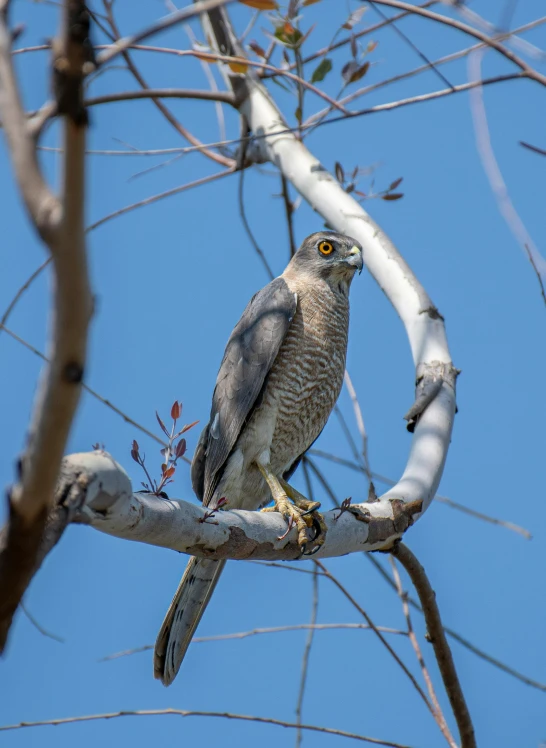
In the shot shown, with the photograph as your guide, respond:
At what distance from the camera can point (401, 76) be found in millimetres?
3672

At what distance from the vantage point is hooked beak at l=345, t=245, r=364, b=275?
4.80m

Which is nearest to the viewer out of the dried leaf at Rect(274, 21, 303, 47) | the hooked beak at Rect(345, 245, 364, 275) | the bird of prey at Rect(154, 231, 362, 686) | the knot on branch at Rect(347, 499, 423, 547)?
the knot on branch at Rect(347, 499, 423, 547)

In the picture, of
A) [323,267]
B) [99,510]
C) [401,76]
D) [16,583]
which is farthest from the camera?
[323,267]

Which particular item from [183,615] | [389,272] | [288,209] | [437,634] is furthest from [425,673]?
[288,209]

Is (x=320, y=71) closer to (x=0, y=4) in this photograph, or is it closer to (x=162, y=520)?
(x=162, y=520)

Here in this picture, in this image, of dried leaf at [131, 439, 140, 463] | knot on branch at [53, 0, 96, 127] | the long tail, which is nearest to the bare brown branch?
knot on branch at [53, 0, 96, 127]

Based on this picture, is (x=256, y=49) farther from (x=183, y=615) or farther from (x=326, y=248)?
(x=183, y=615)

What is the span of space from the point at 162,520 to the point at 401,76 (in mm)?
2281

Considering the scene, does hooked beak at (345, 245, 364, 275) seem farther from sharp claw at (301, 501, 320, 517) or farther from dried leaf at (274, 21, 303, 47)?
sharp claw at (301, 501, 320, 517)

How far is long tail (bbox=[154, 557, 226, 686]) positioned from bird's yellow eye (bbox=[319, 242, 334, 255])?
6.95 ft

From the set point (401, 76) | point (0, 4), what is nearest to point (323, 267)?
point (401, 76)

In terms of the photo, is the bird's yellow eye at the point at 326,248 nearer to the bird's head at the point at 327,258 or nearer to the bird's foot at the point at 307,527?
the bird's head at the point at 327,258

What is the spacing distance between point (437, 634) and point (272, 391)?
67.0 inches

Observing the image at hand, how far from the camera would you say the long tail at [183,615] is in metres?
3.90
